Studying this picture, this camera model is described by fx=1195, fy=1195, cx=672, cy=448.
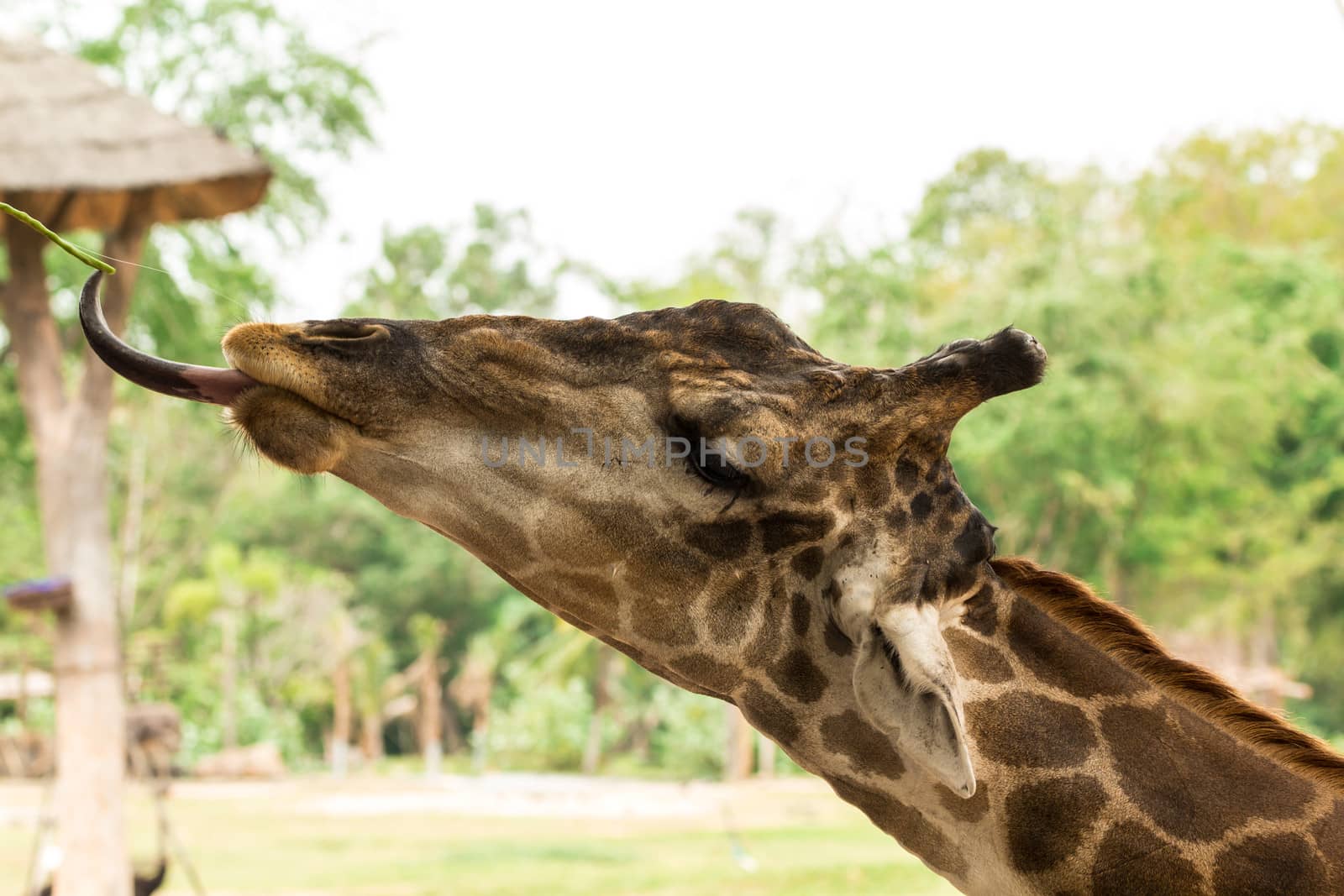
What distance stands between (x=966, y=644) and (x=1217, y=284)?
3156 centimetres

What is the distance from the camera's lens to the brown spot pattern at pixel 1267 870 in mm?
1718

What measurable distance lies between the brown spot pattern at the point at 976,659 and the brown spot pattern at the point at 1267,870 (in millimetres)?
398

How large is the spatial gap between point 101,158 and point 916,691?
9664 millimetres

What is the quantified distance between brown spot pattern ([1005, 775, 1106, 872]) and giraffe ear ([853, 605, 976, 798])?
16 centimetres

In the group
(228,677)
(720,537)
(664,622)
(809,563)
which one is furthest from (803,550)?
(228,677)

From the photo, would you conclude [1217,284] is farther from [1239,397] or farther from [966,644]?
[966,644]

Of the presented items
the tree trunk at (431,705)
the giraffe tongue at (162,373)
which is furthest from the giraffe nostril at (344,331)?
the tree trunk at (431,705)

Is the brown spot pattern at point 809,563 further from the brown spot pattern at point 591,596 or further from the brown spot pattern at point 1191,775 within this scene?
the brown spot pattern at point 1191,775

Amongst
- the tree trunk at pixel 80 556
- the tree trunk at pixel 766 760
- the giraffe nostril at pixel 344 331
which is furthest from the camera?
the tree trunk at pixel 766 760

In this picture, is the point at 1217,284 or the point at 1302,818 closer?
the point at 1302,818

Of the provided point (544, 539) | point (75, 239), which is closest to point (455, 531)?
point (544, 539)

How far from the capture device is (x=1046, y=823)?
68.7 inches

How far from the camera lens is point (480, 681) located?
93.9ft

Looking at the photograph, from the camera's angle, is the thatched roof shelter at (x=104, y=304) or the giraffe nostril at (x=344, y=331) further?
the thatched roof shelter at (x=104, y=304)
